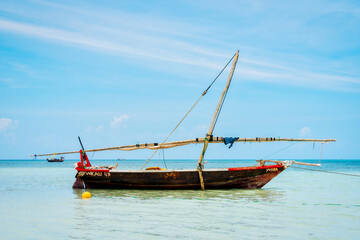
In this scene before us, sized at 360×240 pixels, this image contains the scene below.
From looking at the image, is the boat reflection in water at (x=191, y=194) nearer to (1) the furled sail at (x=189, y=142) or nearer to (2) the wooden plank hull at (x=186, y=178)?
(2) the wooden plank hull at (x=186, y=178)

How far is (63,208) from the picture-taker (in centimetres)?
1455

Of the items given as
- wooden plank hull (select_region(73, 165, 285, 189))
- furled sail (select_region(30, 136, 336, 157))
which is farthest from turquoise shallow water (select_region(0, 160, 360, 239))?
furled sail (select_region(30, 136, 336, 157))

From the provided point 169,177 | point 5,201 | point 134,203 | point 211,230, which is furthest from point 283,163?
point 5,201

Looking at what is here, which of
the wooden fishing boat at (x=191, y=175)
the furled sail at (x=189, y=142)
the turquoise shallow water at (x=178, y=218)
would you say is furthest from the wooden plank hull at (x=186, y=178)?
the furled sail at (x=189, y=142)

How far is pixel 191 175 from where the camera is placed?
62.2 feet

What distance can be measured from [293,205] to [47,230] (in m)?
10.3

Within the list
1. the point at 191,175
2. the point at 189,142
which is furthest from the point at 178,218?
the point at 189,142

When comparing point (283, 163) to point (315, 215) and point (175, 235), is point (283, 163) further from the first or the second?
point (175, 235)

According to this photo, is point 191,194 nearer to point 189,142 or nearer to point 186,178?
point 186,178

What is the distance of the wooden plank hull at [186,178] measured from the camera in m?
19.0

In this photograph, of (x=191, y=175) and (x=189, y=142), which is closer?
(x=191, y=175)

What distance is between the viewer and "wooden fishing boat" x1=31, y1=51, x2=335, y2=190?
1898cm

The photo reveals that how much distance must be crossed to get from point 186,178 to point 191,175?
0.33m

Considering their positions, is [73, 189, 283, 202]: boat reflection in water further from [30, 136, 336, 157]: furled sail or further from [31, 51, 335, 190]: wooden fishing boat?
[30, 136, 336, 157]: furled sail
